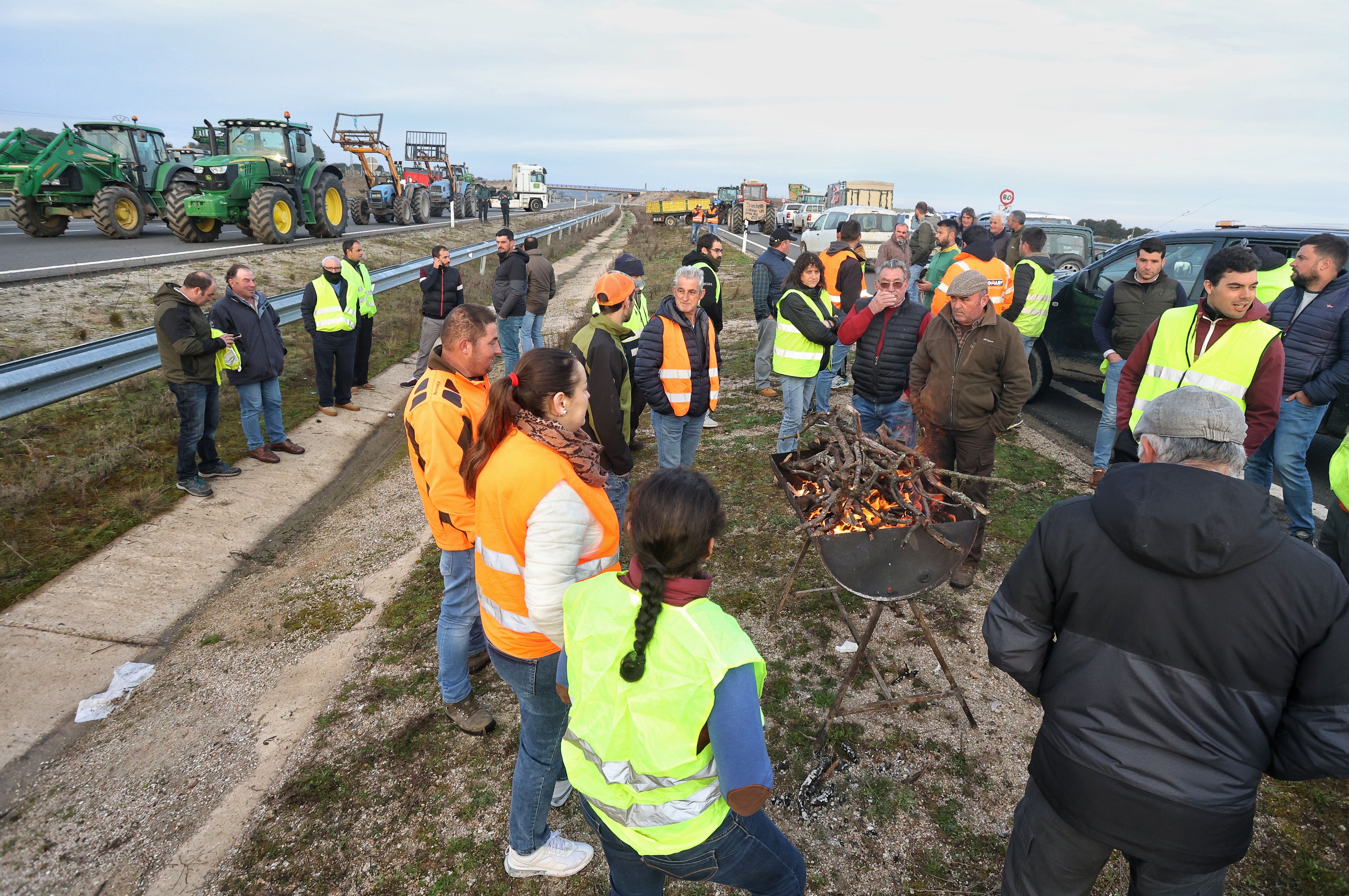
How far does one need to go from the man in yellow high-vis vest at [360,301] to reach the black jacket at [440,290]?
2.06 ft

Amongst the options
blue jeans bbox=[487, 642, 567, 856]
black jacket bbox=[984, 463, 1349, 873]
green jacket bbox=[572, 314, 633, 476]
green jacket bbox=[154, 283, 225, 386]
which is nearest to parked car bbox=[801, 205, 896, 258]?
green jacket bbox=[572, 314, 633, 476]

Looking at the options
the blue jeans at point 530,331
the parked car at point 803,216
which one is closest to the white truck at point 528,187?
the parked car at point 803,216

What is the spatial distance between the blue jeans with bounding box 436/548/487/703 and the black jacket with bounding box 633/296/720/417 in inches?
73.4

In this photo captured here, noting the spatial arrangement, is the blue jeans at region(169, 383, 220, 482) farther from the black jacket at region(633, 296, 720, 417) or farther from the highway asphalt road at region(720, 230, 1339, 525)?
the highway asphalt road at region(720, 230, 1339, 525)

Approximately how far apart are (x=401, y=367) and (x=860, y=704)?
27.7ft

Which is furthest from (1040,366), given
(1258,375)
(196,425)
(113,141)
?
(113,141)

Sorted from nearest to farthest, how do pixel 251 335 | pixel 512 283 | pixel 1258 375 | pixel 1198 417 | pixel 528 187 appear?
1. pixel 1198 417
2. pixel 1258 375
3. pixel 251 335
4. pixel 512 283
5. pixel 528 187

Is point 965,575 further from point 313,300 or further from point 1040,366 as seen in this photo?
point 313,300

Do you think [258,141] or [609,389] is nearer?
[609,389]

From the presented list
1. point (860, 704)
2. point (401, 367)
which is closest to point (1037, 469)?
point (860, 704)

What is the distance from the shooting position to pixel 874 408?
529 centimetres

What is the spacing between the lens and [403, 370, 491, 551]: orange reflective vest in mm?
2988

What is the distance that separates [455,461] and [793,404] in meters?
3.32

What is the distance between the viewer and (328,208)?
55.2ft
